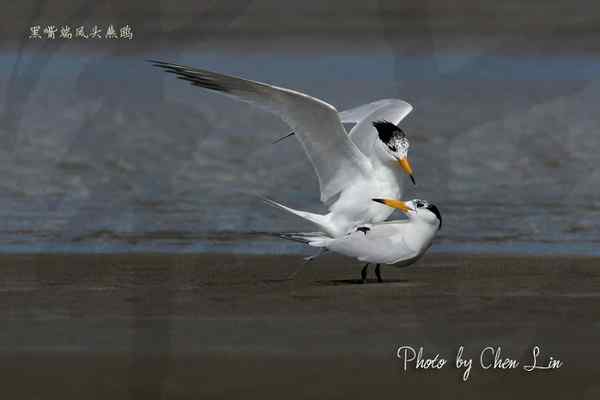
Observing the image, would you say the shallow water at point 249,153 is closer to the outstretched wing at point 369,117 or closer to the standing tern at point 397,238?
the outstretched wing at point 369,117

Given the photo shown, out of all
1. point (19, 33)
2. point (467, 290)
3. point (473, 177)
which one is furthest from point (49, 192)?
point (19, 33)

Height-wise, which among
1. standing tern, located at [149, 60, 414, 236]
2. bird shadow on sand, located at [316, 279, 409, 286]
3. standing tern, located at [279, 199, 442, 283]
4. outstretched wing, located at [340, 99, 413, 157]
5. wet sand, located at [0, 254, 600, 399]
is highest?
outstretched wing, located at [340, 99, 413, 157]

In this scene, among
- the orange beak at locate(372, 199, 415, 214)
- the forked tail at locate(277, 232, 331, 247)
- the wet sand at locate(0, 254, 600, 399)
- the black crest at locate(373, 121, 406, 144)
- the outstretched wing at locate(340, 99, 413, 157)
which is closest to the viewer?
the wet sand at locate(0, 254, 600, 399)

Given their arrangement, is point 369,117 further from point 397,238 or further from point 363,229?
point 397,238

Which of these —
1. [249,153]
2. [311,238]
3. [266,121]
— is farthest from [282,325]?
[266,121]

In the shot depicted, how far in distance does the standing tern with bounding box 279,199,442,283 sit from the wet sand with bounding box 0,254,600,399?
0.20 m

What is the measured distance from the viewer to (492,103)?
1526cm

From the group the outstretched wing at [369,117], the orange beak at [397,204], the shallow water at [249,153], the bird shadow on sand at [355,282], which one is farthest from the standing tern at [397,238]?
the shallow water at [249,153]

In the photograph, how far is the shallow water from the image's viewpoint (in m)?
10.2

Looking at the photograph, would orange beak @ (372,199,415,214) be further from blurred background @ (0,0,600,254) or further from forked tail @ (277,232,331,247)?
blurred background @ (0,0,600,254)

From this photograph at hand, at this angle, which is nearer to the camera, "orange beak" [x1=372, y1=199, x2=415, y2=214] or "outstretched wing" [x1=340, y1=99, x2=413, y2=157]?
"orange beak" [x1=372, y1=199, x2=415, y2=214]

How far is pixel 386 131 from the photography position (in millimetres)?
8930

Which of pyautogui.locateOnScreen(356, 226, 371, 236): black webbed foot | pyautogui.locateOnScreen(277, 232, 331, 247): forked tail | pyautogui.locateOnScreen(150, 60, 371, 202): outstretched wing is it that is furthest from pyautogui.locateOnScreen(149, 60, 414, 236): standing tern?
pyautogui.locateOnScreen(356, 226, 371, 236): black webbed foot

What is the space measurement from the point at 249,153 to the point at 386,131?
3.84m
